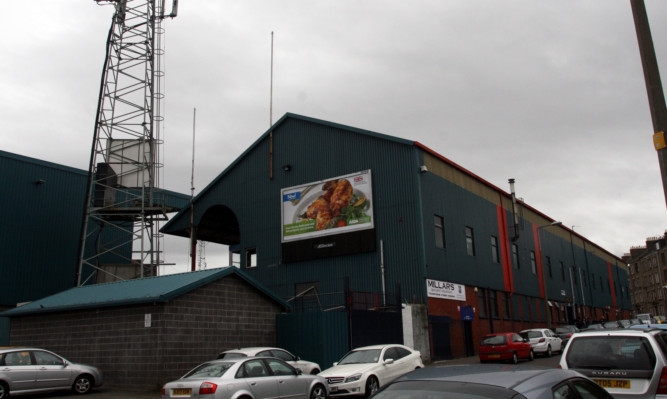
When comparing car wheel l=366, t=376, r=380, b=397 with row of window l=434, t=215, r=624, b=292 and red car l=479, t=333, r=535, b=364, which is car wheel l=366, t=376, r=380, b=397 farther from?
row of window l=434, t=215, r=624, b=292

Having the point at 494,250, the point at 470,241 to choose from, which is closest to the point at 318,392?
the point at 470,241

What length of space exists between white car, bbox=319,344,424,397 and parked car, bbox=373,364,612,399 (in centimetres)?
1046

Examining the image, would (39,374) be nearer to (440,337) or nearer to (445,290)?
(440,337)

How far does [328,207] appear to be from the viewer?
31484 mm

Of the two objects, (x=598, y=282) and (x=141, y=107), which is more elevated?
(x=141, y=107)

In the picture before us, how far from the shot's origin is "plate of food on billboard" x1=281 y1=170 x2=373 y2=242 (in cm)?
3036

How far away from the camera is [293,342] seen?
2322 cm

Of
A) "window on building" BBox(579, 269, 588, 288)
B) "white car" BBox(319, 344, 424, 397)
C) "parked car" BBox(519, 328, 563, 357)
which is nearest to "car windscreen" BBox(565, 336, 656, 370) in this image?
"white car" BBox(319, 344, 424, 397)

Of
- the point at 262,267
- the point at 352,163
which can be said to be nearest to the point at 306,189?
the point at 352,163

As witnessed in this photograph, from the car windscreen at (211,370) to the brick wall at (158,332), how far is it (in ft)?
19.2

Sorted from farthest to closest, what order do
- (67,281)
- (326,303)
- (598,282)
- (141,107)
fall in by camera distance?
(598,282), (67,281), (141,107), (326,303)

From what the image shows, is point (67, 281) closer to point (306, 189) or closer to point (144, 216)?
point (144, 216)

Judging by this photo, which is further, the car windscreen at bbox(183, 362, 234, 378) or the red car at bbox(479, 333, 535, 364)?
the red car at bbox(479, 333, 535, 364)

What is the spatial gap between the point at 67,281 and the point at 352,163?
20.3m
